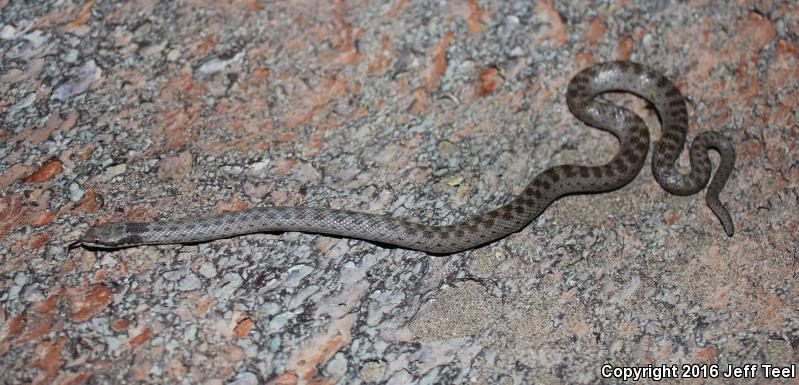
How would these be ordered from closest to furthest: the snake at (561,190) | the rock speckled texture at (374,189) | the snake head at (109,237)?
1. the rock speckled texture at (374,189)
2. the snake head at (109,237)
3. the snake at (561,190)

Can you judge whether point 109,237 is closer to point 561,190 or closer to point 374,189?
point 374,189

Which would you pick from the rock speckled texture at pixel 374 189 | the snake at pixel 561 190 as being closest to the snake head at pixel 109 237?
the snake at pixel 561 190

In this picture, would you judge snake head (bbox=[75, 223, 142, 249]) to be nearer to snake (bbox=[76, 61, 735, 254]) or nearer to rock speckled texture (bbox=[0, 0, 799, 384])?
snake (bbox=[76, 61, 735, 254])

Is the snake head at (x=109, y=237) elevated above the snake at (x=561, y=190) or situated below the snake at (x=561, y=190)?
below

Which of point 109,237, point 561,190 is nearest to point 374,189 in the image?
point 561,190

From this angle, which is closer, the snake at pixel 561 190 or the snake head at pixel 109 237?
the snake head at pixel 109 237

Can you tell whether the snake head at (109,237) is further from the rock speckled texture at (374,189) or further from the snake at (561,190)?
the rock speckled texture at (374,189)

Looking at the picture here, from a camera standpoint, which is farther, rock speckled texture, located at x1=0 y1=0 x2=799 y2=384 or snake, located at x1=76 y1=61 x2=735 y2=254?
snake, located at x1=76 y1=61 x2=735 y2=254

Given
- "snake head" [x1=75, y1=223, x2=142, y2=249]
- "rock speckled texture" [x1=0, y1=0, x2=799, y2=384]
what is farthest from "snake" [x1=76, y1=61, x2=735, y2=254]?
"rock speckled texture" [x1=0, y1=0, x2=799, y2=384]

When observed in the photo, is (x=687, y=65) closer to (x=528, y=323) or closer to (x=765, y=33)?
(x=765, y=33)
